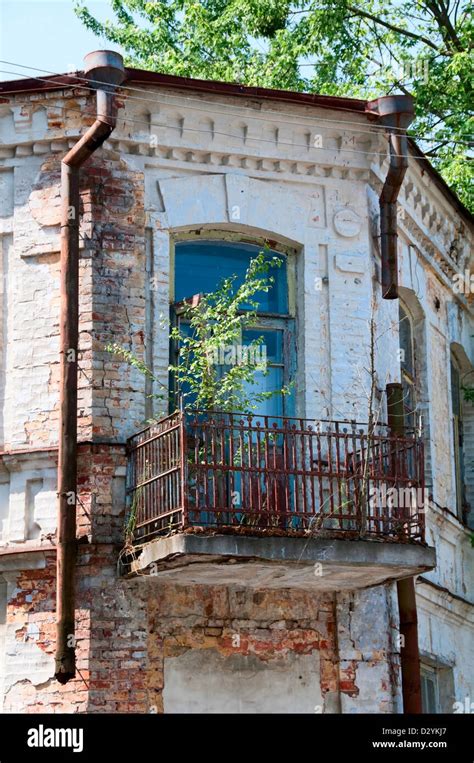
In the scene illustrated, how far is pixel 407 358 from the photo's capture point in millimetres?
13930

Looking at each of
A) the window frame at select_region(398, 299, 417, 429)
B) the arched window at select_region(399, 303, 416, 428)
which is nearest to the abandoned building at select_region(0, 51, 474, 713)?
the window frame at select_region(398, 299, 417, 429)

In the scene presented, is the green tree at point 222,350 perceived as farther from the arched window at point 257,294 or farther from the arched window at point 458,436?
the arched window at point 458,436

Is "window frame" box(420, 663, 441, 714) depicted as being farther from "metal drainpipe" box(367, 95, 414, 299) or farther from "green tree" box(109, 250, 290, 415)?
"metal drainpipe" box(367, 95, 414, 299)

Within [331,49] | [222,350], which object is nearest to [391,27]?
[331,49]

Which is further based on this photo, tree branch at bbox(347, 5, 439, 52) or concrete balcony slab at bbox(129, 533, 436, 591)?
tree branch at bbox(347, 5, 439, 52)

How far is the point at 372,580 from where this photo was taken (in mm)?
11070

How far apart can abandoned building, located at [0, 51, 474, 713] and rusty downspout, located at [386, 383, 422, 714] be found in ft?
0.06

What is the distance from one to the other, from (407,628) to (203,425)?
278 cm

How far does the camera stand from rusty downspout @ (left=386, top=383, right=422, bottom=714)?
11.4 meters

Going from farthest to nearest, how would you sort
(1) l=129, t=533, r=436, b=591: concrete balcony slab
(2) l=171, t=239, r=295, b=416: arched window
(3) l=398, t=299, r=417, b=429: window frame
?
(3) l=398, t=299, r=417, b=429: window frame, (2) l=171, t=239, r=295, b=416: arched window, (1) l=129, t=533, r=436, b=591: concrete balcony slab

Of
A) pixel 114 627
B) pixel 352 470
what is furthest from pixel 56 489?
pixel 352 470

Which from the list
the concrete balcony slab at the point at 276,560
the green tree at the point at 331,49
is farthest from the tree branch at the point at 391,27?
the concrete balcony slab at the point at 276,560

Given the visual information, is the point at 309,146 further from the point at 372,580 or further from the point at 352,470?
the point at 372,580

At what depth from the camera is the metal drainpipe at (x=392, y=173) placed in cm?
1218
